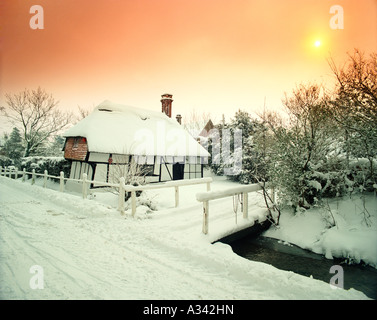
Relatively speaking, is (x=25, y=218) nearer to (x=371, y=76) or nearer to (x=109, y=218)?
(x=109, y=218)

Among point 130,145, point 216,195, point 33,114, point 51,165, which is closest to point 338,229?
point 216,195

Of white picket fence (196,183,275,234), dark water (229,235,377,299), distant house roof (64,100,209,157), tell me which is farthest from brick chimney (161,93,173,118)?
dark water (229,235,377,299)

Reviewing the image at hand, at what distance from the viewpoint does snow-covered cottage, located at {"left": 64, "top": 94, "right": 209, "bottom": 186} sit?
12.8 meters

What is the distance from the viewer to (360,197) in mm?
6367

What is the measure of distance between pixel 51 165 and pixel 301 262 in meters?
19.0

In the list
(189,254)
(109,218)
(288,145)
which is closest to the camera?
(189,254)

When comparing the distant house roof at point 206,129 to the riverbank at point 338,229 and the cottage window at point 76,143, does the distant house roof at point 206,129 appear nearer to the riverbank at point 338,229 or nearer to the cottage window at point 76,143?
the cottage window at point 76,143

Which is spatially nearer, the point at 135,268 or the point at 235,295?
the point at 235,295

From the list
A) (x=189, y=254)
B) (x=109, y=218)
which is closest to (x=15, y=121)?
(x=109, y=218)

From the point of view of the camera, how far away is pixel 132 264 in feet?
11.6

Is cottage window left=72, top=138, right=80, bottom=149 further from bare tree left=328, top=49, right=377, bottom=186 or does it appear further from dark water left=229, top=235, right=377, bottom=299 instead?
bare tree left=328, top=49, right=377, bottom=186

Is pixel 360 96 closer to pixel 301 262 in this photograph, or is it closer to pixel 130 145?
pixel 301 262

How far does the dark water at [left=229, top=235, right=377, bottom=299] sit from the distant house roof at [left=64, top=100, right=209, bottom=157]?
371 inches

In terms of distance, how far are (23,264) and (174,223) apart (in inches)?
133
